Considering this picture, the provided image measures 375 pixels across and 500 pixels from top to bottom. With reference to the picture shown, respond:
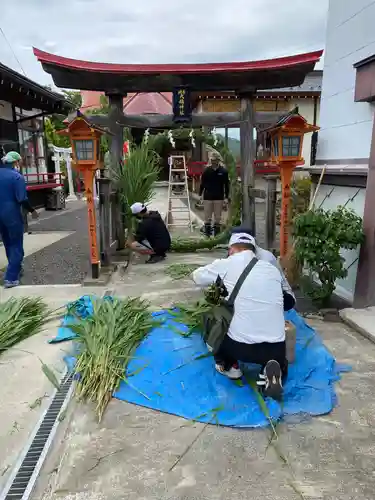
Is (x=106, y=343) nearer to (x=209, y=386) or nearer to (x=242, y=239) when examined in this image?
(x=209, y=386)

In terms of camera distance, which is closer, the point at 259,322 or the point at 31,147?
the point at 259,322

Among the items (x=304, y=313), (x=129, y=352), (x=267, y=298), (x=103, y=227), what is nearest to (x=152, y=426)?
(x=129, y=352)

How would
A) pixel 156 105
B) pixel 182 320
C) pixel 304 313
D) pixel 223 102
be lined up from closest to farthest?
pixel 182 320 < pixel 304 313 < pixel 156 105 < pixel 223 102

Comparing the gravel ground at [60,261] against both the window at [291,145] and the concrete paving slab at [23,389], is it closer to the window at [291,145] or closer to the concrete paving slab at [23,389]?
the concrete paving slab at [23,389]

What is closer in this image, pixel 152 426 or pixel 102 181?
pixel 152 426

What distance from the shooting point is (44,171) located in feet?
50.9

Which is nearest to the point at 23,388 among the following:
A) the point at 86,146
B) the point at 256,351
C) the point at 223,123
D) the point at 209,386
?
the point at 209,386

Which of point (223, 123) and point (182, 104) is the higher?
point (182, 104)

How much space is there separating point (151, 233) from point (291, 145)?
272 centimetres

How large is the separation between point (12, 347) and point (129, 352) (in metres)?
1.17

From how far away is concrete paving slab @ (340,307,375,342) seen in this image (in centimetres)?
399

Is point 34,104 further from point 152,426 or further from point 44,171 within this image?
point 152,426

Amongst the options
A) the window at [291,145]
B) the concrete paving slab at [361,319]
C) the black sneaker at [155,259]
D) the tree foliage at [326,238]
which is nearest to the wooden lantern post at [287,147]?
the window at [291,145]

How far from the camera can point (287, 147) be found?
18.5ft
